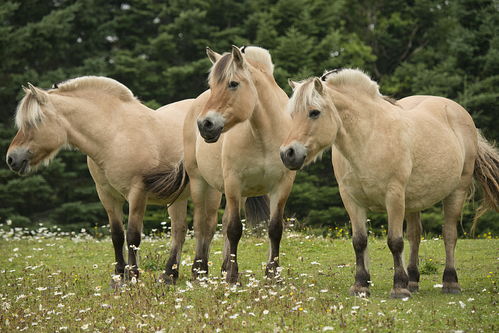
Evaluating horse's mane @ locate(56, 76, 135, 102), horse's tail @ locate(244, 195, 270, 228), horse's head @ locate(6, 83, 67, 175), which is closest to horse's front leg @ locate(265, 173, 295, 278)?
horse's tail @ locate(244, 195, 270, 228)

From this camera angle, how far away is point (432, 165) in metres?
8.18

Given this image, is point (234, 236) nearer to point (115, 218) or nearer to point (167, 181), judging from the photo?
point (167, 181)

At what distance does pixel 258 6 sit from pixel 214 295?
20.6 metres

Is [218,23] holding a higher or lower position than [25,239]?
higher

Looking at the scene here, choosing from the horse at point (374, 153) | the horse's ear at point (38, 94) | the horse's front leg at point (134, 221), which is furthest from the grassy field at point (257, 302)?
the horse's ear at point (38, 94)

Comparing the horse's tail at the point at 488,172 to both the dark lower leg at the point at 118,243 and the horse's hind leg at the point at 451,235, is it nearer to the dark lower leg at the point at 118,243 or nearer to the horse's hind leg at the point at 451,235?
the horse's hind leg at the point at 451,235

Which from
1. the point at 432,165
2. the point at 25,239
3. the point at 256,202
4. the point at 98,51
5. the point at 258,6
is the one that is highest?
the point at 258,6

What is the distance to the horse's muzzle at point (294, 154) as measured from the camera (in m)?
7.19

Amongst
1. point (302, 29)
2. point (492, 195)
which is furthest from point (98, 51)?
point (492, 195)

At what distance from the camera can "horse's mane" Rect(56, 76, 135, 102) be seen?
9539mm

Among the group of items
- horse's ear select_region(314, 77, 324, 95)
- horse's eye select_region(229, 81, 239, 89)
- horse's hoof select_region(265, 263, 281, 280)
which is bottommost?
horse's hoof select_region(265, 263, 281, 280)

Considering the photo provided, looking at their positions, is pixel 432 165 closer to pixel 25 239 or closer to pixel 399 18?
pixel 25 239

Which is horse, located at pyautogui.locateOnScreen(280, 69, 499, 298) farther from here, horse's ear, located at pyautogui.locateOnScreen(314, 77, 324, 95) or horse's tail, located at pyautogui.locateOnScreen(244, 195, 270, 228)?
horse's tail, located at pyautogui.locateOnScreen(244, 195, 270, 228)

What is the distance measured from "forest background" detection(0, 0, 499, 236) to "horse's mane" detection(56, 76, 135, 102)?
12856mm
